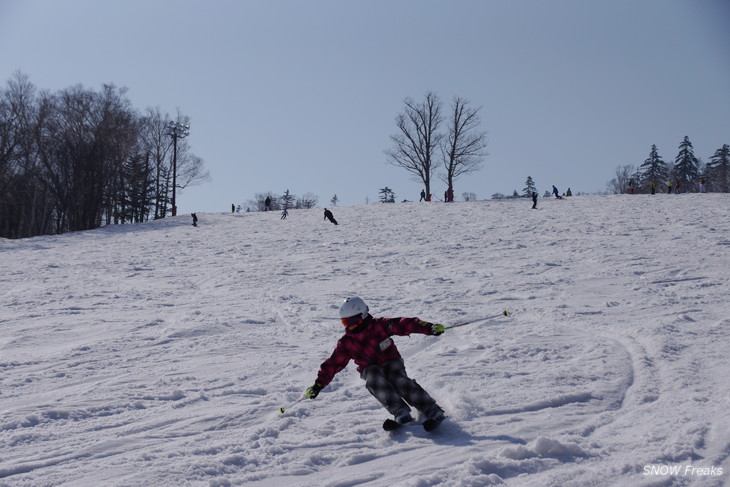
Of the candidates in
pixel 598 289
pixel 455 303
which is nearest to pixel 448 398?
pixel 455 303

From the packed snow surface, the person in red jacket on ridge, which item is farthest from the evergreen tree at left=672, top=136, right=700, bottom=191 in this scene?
the person in red jacket on ridge

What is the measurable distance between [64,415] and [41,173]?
43.4 metres

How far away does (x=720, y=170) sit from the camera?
7544cm

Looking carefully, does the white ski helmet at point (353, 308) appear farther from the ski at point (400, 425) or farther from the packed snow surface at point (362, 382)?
the packed snow surface at point (362, 382)

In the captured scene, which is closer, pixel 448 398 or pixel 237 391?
pixel 448 398

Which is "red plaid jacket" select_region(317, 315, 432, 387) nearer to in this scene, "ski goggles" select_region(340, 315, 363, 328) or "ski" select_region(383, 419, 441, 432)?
"ski goggles" select_region(340, 315, 363, 328)

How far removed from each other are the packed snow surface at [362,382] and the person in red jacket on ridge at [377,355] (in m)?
0.33

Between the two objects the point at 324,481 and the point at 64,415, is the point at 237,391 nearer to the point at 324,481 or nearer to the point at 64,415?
the point at 64,415

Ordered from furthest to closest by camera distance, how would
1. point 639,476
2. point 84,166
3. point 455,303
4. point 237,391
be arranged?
point 84,166, point 455,303, point 237,391, point 639,476

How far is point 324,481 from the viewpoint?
400cm

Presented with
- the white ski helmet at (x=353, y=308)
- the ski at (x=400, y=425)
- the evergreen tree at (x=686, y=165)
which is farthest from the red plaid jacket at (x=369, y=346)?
the evergreen tree at (x=686, y=165)

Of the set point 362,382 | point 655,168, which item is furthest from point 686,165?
point 362,382

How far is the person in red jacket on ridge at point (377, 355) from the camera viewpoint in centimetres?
483

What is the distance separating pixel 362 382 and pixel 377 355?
1580mm
